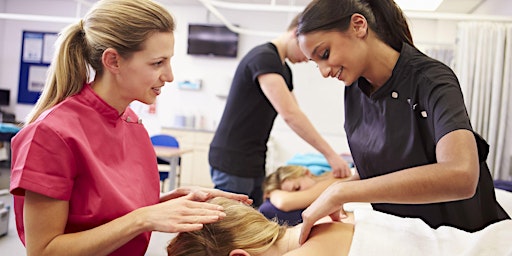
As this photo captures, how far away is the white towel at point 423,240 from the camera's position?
979 mm

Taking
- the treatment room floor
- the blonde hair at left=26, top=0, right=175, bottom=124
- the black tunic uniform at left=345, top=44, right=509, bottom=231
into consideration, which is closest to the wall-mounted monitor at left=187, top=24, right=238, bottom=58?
the treatment room floor

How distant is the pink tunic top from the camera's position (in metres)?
0.89

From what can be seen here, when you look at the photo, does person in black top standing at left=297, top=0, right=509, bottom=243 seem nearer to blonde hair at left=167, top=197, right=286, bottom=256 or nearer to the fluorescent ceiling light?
blonde hair at left=167, top=197, right=286, bottom=256

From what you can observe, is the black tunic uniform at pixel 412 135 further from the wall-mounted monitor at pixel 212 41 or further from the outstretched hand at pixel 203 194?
the wall-mounted monitor at pixel 212 41

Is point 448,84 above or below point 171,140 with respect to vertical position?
above

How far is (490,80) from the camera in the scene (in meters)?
3.74

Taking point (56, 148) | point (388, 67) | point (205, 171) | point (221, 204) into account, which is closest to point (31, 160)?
point (56, 148)

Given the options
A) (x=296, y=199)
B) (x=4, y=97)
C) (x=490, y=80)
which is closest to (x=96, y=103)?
(x=296, y=199)

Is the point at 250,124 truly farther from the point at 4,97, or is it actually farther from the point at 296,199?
the point at 4,97

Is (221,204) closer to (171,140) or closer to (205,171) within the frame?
(171,140)

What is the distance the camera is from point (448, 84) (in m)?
1.03

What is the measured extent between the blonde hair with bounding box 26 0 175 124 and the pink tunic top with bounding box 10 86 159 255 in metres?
0.05

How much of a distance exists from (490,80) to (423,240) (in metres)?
3.18

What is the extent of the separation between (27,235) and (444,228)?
0.91 metres
